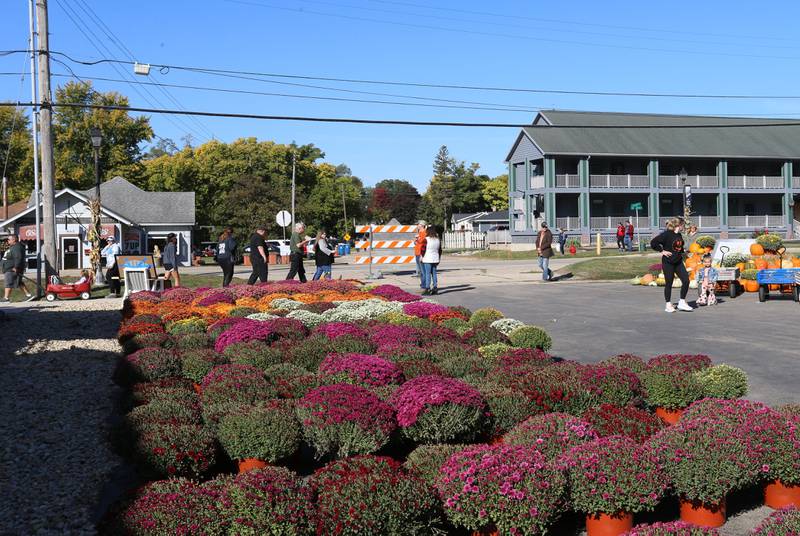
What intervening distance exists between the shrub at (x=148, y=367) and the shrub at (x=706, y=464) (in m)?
4.73

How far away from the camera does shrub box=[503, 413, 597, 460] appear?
524cm

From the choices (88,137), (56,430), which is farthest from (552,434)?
(88,137)

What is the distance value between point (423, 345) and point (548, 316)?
22.9 ft

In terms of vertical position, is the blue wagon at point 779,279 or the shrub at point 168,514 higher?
the blue wagon at point 779,279

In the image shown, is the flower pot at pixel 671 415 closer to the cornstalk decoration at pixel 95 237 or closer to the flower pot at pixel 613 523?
the flower pot at pixel 613 523

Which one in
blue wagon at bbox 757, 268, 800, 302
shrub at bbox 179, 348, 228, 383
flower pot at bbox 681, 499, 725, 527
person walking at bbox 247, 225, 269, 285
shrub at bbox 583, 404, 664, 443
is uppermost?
person walking at bbox 247, 225, 269, 285

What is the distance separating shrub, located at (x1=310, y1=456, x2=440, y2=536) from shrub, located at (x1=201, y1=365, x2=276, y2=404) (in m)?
2.08

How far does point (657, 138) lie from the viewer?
5784 cm

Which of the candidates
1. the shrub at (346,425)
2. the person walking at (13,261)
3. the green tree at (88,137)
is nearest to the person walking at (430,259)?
the person walking at (13,261)

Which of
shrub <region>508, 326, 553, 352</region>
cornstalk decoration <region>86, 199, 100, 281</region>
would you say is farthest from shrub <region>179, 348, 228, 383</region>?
cornstalk decoration <region>86, 199, 100, 281</region>

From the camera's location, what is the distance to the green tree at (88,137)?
68562 mm

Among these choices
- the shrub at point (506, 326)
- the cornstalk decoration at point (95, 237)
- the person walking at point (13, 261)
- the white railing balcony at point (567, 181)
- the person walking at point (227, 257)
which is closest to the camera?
the shrub at point (506, 326)

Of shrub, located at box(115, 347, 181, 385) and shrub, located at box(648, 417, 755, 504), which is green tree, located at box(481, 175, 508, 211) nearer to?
shrub, located at box(115, 347, 181, 385)

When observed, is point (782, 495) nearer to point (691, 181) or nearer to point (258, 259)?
point (258, 259)
